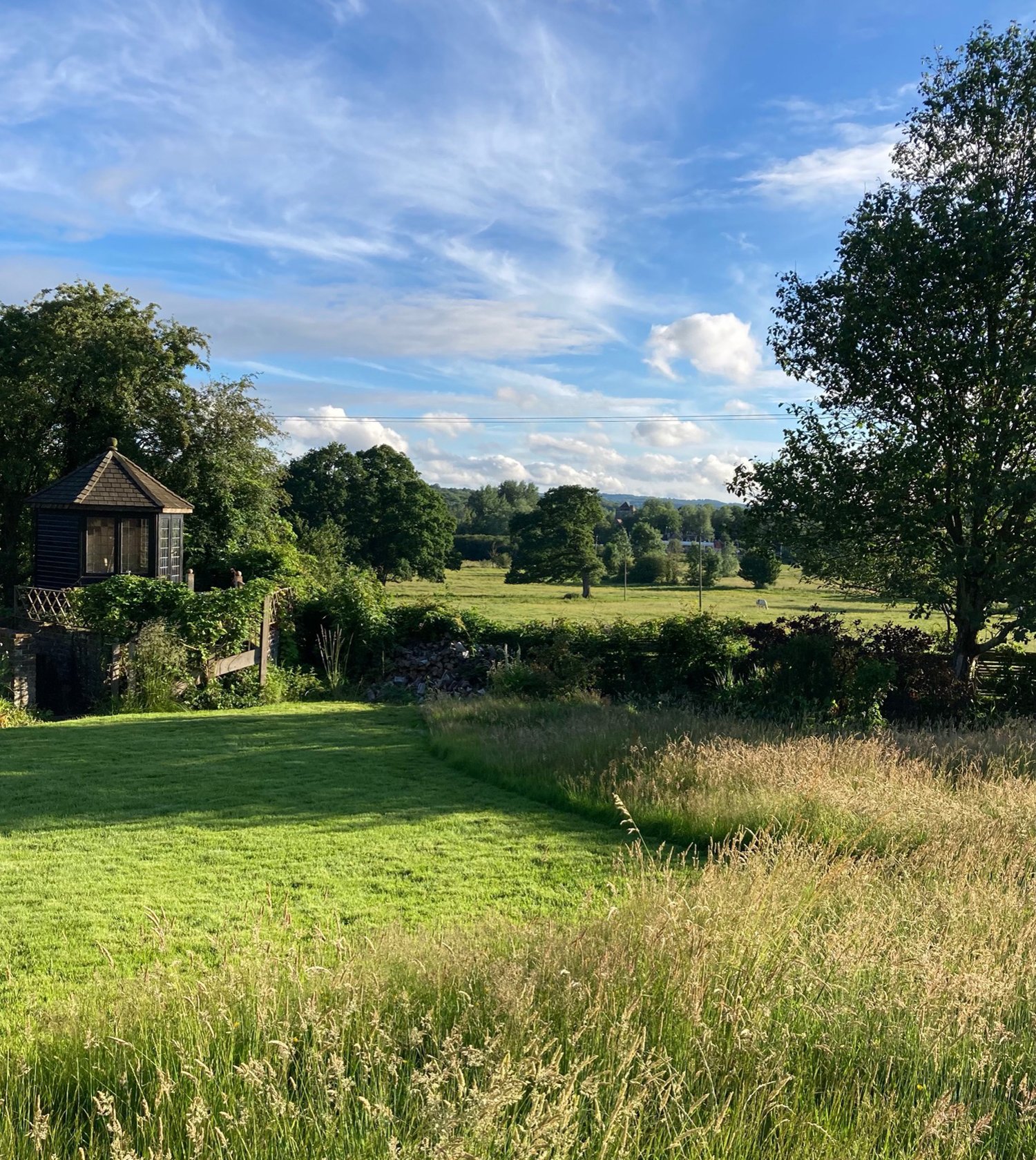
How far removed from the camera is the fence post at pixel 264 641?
1571 cm

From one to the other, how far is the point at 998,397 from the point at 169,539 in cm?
1574

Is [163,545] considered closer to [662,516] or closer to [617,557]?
[617,557]

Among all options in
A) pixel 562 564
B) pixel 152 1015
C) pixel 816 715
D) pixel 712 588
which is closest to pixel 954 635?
pixel 816 715

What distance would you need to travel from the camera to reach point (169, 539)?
18438mm

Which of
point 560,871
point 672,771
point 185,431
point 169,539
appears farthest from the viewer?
point 185,431

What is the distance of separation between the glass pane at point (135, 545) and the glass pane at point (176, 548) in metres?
0.57

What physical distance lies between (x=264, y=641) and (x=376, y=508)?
30.0 meters

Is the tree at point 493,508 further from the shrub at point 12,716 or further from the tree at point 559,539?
Result: the shrub at point 12,716

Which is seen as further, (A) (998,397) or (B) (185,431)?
(B) (185,431)

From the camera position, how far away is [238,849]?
6.86 meters

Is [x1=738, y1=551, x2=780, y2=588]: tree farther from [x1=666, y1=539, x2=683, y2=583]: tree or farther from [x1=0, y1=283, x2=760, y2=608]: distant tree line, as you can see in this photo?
[x1=0, y1=283, x2=760, y2=608]: distant tree line

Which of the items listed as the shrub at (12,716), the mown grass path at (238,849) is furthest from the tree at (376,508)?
the mown grass path at (238,849)

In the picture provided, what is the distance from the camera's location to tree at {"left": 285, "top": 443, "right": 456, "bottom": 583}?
44938mm

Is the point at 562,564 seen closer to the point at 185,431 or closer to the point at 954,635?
the point at 185,431
